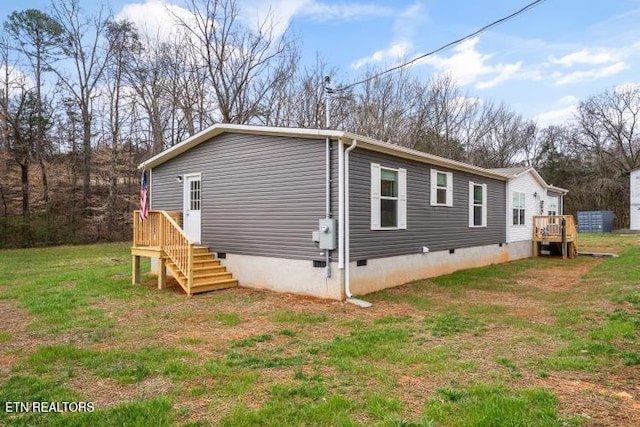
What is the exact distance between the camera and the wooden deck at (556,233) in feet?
49.6

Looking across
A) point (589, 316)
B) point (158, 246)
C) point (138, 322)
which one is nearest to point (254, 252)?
point (158, 246)

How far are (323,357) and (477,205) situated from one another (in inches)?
372

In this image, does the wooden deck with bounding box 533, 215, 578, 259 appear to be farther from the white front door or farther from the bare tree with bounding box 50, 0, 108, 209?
the bare tree with bounding box 50, 0, 108, 209

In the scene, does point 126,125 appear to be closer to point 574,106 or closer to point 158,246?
point 158,246

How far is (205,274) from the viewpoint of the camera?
339 inches

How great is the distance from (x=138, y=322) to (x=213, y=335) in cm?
143

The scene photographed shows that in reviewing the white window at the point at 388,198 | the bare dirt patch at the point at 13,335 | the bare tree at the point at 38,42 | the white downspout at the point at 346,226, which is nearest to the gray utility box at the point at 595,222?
the white window at the point at 388,198

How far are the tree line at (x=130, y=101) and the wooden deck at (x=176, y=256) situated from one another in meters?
12.6

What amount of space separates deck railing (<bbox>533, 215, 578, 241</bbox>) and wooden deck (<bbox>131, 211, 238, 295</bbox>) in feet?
40.7

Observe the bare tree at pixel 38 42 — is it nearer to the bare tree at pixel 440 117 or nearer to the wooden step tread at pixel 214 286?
the wooden step tread at pixel 214 286

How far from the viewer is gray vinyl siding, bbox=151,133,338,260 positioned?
783 cm

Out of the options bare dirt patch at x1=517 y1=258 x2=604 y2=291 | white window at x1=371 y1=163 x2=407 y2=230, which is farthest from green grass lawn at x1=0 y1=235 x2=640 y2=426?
white window at x1=371 y1=163 x2=407 y2=230

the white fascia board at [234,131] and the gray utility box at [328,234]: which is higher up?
the white fascia board at [234,131]

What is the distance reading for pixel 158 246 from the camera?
8.80 m
